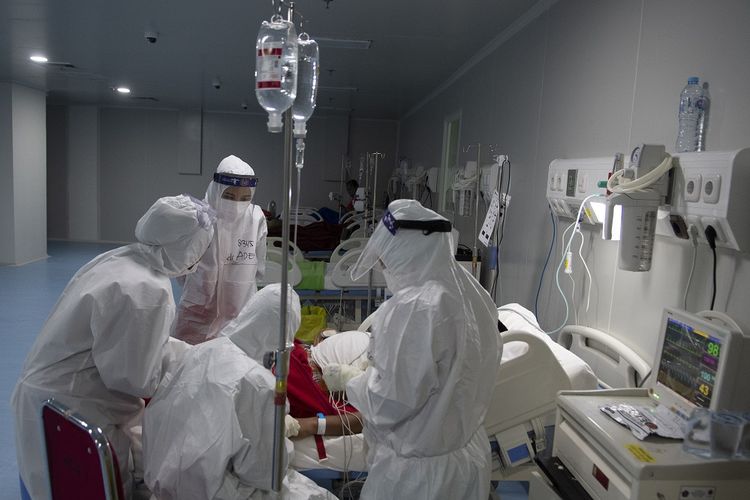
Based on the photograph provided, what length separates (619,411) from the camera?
1579 mm

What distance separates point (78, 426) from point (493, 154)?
11.5 feet

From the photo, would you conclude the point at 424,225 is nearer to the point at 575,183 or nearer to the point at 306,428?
the point at 306,428

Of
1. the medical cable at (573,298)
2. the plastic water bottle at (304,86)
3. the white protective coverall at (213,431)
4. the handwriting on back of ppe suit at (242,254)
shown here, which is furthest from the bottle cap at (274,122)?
the handwriting on back of ppe suit at (242,254)

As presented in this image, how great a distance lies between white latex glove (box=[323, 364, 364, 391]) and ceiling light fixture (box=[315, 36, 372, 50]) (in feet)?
9.35

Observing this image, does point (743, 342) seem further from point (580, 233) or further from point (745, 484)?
point (580, 233)

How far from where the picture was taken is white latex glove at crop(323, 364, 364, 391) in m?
2.54

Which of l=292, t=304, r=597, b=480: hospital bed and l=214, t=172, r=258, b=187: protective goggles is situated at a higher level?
l=214, t=172, r=258, b=187: protective goggles

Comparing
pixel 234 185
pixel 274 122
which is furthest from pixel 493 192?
pixel 274 122

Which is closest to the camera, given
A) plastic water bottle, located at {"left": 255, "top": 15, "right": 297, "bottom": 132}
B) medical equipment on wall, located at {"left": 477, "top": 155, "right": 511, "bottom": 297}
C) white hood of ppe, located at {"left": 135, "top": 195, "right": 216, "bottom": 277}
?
plastic water bottle, located at {"left": 255, "top": 15, "right": 297, "bottom": 132}

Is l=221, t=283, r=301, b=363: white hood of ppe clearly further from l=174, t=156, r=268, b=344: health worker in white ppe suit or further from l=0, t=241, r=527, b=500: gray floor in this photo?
l=0, t=241, r=527, b=500: gray floor

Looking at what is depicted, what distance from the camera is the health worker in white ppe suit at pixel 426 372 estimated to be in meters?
1.76

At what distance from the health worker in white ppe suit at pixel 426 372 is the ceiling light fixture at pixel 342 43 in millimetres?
2850

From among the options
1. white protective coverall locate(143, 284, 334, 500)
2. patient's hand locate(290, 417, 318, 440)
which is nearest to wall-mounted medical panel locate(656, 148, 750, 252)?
white protective coverall locate(143, 284, 334, 500)

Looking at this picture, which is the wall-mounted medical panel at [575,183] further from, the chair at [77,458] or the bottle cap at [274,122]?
the chair at [77,458]
